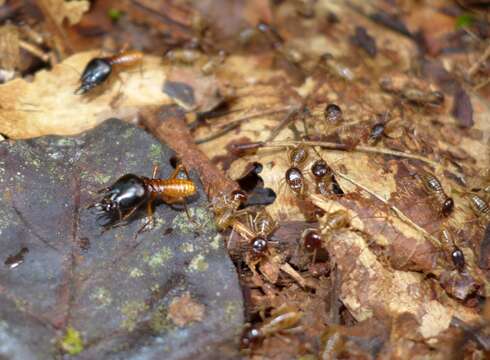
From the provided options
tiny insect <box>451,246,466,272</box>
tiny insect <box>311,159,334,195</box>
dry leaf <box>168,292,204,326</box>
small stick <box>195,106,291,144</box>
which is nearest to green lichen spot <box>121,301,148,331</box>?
dry leaf <box>168,292,204,326</box>

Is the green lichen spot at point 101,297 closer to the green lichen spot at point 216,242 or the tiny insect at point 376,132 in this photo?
the green lichen spot at point 216,242

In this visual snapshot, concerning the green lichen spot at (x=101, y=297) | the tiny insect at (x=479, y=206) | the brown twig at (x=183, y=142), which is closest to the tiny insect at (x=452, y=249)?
the tiny insect at (x=479, y=206)

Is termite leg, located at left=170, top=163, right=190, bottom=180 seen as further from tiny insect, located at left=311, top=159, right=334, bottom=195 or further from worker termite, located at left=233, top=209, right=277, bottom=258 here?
tiny insect, located at left=311, top=159, right=334, bottom=195

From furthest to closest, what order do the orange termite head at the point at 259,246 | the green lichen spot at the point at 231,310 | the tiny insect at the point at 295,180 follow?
the tiny insect at the point at 295,180 → the orange termite head at the point at 259,246 → the green lichen spot at the point at 231,310

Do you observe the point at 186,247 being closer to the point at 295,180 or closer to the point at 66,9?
the point at 295,180

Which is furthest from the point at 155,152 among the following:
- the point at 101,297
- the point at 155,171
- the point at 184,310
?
the point at 184,310

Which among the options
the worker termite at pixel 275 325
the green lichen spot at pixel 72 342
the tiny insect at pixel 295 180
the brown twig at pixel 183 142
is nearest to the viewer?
the green lichen spot at pixel 72 342

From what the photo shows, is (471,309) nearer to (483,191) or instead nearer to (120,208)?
(483,191)
